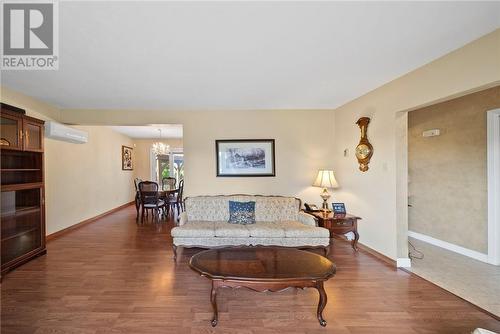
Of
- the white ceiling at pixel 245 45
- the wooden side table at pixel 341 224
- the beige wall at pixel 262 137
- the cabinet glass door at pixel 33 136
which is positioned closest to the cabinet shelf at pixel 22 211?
the cabinet glass door at pixel 33 136

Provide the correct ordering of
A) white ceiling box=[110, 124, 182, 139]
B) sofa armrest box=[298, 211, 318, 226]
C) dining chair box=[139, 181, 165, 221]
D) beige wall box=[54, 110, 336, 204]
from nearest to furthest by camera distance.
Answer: sofa armrest box=[298, 211, 318, 226], beige wall box=[54, 110, 336, 204], dining chair box=[139, 181, 165, 221], white ceiling box=[110, 124, 182, 139]

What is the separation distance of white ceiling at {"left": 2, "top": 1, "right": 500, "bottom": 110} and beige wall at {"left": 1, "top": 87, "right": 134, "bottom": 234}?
87cm

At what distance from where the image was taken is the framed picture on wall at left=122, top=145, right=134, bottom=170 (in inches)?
313

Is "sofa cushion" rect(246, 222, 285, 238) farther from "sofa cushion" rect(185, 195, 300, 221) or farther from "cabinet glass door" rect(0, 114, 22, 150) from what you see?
"cabinet glass door" rect(0, 114, 22, 150)

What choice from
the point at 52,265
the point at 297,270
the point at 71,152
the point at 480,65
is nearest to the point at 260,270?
the point at 297,270

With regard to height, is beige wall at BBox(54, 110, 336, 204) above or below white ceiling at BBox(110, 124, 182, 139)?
below

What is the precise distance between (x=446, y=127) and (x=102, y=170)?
25.3ft

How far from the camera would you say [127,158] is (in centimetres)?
829

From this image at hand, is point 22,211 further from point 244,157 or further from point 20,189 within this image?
point 244,157

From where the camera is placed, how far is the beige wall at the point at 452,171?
344 centimetres

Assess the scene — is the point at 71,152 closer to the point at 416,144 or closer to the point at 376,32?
the point at 376,32

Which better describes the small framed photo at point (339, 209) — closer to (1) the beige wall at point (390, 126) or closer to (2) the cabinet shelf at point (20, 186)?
(1) the beige wall at point (390, 126)

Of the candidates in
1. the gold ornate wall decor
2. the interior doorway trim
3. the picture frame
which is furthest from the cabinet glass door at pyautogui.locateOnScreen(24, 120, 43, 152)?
the interior doorway trim

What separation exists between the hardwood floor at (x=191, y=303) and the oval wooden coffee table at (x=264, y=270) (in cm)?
27
